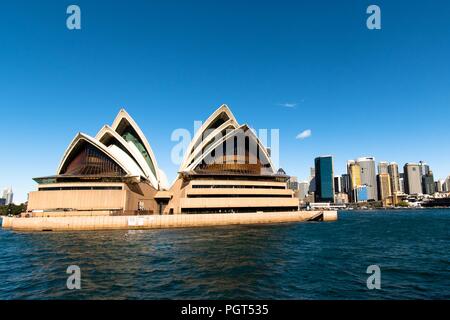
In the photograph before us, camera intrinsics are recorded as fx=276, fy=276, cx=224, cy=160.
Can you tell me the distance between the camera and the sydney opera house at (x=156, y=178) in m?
55.0

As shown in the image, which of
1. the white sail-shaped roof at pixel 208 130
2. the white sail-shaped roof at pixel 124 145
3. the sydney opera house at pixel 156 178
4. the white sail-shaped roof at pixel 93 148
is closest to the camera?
the sydney opera house at pixel 156 178

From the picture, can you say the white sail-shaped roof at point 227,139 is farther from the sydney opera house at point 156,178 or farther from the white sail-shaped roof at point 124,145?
the white sail-shaped roof at point 124,145

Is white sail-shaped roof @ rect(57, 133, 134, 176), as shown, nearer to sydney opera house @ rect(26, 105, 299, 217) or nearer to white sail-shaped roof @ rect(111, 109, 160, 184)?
sydney opera house @ rect(26, 105, 299, 217)

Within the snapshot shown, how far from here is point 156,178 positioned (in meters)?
83.2

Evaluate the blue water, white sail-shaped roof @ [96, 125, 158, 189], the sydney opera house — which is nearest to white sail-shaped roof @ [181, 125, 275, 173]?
the sydney opera house

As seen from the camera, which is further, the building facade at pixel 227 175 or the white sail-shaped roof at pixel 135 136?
the white sail-shaped roof at pixel 135 136

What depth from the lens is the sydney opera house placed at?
55.0 m

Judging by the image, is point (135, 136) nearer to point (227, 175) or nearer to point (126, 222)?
point (227, 175)

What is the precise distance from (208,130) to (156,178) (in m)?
22.0

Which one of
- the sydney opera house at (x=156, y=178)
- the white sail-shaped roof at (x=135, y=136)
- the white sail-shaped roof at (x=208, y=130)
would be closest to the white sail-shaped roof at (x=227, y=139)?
the sydney opera house at (x=156, y=178)

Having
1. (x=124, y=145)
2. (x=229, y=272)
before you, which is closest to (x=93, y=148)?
(x=124, y=145)
